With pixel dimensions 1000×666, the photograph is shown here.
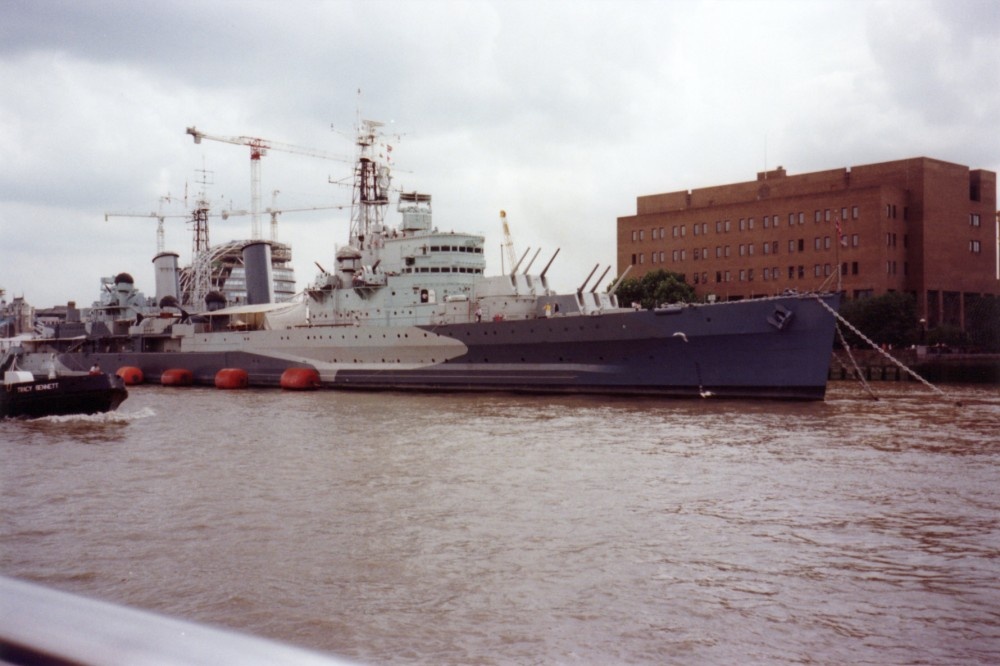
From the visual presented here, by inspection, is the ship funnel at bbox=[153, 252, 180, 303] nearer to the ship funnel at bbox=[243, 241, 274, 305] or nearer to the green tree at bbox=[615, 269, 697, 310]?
the ship funnel at bbox=[243, 241, 274, 305]

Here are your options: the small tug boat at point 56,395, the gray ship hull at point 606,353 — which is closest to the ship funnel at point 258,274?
the gray ship hull at point 606,353

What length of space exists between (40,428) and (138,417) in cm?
301

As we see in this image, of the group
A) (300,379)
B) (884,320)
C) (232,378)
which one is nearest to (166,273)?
(232,378)

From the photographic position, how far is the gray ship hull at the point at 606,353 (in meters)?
23.4

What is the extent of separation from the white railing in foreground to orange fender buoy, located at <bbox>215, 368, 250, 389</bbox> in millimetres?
36667

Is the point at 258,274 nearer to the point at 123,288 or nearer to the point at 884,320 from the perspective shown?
the point at 123,288

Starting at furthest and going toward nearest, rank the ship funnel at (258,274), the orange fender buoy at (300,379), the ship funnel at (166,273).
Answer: the ship funnel at (166,273)
the ship funnel at (258,274)
the orange fender buoy at (300,379)

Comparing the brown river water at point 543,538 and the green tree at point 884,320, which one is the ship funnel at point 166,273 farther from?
the green tree at point 884,320

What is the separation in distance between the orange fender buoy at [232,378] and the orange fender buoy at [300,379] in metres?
3.23

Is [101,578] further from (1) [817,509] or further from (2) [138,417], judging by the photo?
(2) [138,417]

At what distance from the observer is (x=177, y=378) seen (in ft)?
127

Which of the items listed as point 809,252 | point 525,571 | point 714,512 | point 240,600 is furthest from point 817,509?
point 809,252

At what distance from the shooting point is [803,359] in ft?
76.7

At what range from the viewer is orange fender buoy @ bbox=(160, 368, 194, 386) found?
127 ft
